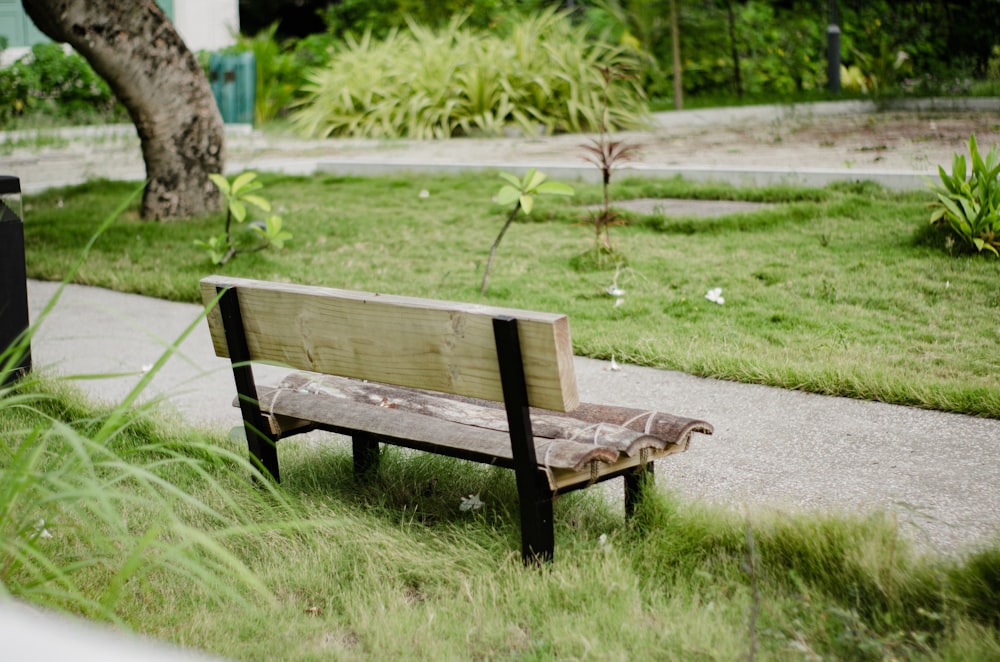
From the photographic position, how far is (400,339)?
278 centimetres

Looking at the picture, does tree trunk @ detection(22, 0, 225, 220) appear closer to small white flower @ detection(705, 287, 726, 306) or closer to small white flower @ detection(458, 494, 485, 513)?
small white flower @ detection(705, 287, 726, 306)

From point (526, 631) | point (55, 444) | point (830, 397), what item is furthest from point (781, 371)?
point (55, 444)

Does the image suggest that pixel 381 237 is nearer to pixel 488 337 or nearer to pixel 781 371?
pixel 781 371

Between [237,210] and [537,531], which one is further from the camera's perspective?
[237,210]

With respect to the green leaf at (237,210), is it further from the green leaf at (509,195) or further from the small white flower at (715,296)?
the small white flower at (715,296)

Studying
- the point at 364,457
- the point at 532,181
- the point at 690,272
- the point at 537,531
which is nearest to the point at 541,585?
the point at 537,531

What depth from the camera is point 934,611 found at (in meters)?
2.39

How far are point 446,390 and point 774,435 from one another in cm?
181

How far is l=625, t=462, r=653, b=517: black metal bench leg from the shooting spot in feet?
9.80

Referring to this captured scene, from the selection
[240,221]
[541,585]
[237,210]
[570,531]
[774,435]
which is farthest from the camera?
[237,210]

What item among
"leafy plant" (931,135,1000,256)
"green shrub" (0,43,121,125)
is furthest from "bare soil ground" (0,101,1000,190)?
"leafy plant" (931,135,1000,256)

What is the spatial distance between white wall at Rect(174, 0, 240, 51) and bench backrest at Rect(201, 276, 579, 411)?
635 inches

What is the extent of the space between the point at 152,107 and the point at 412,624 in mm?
6707

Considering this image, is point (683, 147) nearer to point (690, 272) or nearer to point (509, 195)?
point (690, 272)
